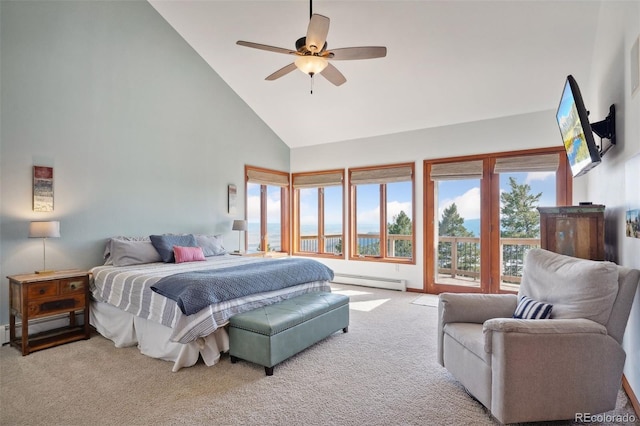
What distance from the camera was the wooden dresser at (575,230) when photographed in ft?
9.08

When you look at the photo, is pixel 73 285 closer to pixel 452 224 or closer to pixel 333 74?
pixel 333 74

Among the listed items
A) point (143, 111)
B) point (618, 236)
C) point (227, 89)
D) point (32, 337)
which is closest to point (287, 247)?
point (227, 89)

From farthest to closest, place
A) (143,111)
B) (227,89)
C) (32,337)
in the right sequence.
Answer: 1. (227,89)
2. (143,111)
3. (32,337)

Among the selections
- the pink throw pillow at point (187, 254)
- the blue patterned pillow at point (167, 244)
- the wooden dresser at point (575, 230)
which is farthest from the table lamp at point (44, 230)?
the wooden dresser at point (575, 230)

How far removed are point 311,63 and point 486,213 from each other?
11.6 feet

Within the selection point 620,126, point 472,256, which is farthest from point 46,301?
point 472,256

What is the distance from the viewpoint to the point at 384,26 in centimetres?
382

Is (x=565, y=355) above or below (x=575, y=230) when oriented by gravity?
below

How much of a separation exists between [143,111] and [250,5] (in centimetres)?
194

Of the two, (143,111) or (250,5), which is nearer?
(250,5)

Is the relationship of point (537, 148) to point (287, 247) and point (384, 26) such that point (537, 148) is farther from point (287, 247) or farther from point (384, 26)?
point (287, 247)

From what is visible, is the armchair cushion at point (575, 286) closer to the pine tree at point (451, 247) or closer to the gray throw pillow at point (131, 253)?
the pine tree at point (451, 247)

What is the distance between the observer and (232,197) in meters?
5.69

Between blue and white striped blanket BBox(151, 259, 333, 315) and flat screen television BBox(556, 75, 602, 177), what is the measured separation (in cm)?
270
